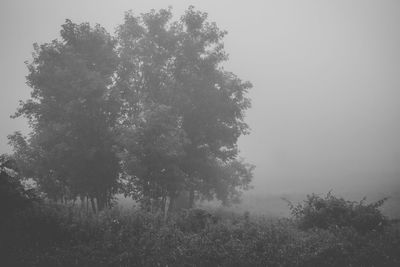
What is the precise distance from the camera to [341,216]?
16.0m

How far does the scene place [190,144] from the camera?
2445 centimetres

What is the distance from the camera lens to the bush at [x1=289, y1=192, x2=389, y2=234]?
1566 centimetres

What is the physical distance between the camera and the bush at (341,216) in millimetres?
15656

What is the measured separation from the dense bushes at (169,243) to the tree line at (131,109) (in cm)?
Answer: 639

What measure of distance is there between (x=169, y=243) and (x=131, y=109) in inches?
580

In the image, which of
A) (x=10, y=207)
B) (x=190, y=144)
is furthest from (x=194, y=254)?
(x=190, y=144)

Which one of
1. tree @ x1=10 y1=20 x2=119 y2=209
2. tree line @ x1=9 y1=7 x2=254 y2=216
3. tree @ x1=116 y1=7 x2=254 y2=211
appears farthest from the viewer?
tree @ x1=116 y1=7 x2=254 y2=211

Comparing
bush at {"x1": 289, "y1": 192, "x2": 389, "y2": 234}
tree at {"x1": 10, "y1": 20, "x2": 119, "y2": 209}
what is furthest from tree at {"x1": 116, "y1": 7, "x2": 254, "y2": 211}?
bush at {"x1": 289, "y1": 192, "x2": 389, "y2": 234}

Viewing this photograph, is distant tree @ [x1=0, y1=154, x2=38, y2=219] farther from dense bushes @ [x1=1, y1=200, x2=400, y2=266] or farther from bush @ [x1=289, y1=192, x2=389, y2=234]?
bush @ [x1=289, y1=192, x2=389, y2=234]

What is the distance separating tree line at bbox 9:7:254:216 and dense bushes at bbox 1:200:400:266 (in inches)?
252

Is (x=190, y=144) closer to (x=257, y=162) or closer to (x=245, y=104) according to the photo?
(x=245, y=104)

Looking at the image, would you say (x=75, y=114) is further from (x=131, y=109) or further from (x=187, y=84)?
(x=187, y=84)

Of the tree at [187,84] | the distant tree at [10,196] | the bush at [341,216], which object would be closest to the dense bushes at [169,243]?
the distant tree at [10,196]

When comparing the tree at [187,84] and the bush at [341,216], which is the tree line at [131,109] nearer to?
the tree at [187,84]
